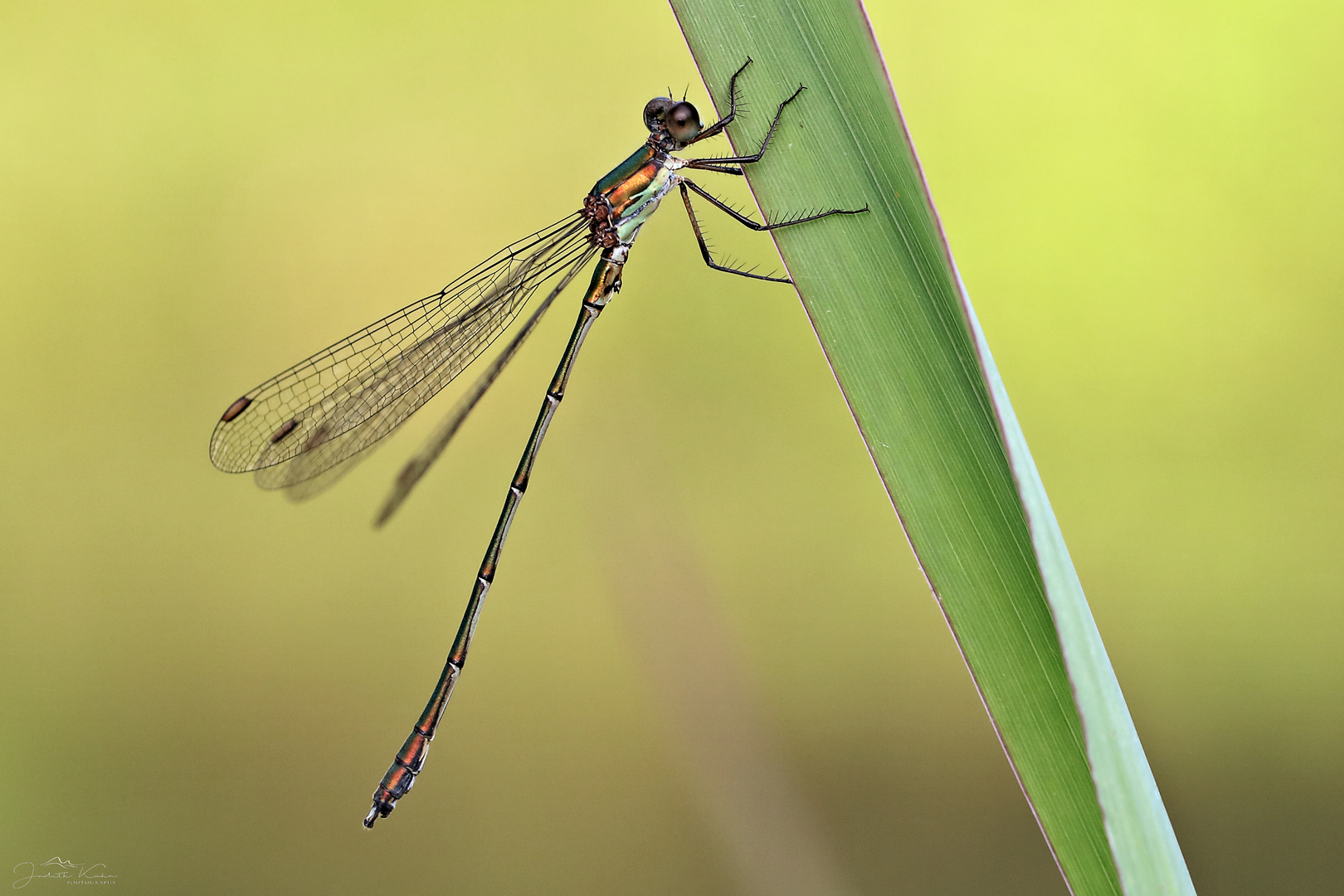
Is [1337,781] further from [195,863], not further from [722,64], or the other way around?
[195,863]

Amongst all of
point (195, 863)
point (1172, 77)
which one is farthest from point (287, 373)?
point (1172, 77)

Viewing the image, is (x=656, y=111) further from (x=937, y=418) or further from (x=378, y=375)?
(x=937, y=418)

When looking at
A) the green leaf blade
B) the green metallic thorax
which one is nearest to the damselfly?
the green metallic thorax

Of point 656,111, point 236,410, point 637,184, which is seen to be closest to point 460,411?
point 236,410

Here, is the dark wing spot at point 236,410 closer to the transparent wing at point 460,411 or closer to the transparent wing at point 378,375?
the transparent wing at point 378,375

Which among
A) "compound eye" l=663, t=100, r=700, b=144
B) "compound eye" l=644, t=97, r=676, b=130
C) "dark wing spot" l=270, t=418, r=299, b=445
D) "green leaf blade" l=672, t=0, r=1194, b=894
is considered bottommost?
"green leaf blade" l=672, t=0, r=1194, b=894

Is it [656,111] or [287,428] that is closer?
Result: [656,111]

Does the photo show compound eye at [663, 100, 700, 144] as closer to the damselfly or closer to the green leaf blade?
the damselfly
